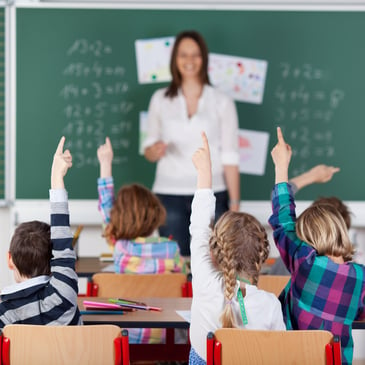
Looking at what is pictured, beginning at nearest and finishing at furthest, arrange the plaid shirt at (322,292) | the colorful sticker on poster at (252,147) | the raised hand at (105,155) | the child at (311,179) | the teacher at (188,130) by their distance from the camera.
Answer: the plaid shirt at (322,292) → the child at (311,179) → the raised hand at (105,155) → the teacher at (188,130) → the colorful sticker on poster at (252,147)

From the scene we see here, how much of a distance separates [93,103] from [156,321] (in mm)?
3353

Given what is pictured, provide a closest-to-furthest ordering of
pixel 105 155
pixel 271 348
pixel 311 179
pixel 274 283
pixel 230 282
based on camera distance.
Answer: pixel 271 348
pixel 230 282
pixel 274 283
pixel 311 179
pixel 105 155

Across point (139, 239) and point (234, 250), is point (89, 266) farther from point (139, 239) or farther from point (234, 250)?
point (234, 250)

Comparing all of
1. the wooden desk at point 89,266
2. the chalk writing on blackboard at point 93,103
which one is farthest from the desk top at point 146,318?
the chalk writing on blackboard at point 93,103

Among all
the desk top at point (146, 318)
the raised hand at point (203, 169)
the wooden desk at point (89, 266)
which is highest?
the raised hand at point (203, 169)

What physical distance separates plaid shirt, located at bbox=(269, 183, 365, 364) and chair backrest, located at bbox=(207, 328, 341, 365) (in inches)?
15.5

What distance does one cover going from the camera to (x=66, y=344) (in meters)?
2.46

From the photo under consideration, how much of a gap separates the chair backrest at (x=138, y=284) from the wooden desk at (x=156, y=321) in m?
0.24

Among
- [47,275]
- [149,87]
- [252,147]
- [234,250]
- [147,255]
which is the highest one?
[149,87]

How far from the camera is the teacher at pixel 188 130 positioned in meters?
5.56

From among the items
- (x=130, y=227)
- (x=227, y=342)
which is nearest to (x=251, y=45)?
(x=130, y=227)

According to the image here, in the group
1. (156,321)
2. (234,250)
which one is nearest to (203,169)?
(234,250)

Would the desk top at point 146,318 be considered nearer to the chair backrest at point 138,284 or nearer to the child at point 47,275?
the child at point 47,275

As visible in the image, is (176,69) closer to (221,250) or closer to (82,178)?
(82,178)
